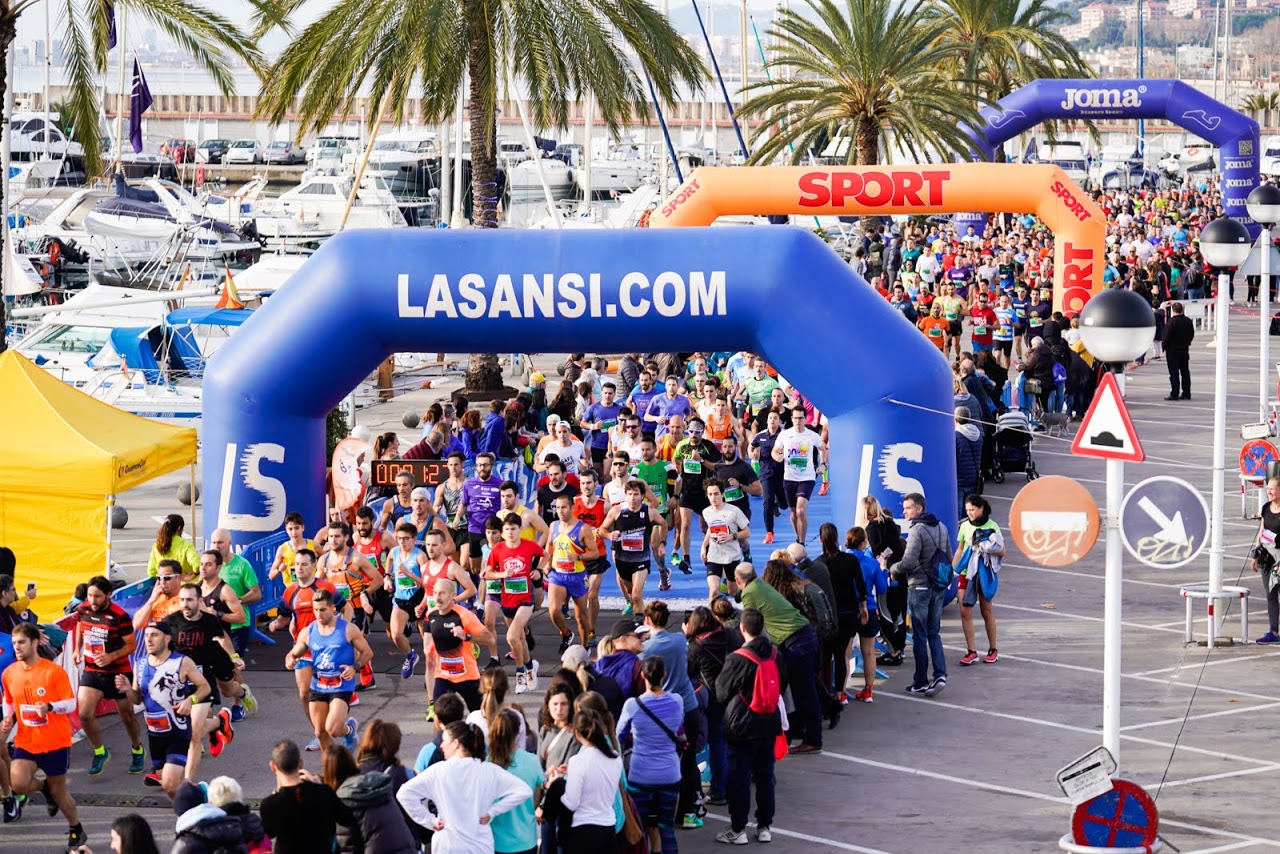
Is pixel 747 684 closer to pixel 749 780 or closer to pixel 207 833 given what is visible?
pixel 749 780

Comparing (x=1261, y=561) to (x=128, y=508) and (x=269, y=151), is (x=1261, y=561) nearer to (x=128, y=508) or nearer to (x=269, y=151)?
(x=128, y=508)

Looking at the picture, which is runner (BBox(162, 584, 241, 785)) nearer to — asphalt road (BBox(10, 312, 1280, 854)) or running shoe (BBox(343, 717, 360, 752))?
asphalt road (BBox(10, 312, 1280, 854))

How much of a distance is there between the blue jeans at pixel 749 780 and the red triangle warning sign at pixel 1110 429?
2.86 meters

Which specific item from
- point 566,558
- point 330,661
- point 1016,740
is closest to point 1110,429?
point 1016,740

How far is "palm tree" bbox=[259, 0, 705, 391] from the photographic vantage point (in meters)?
23.2

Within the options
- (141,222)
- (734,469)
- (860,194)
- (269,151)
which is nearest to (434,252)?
(734,469)

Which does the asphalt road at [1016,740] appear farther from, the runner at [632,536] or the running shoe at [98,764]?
the runner at [632,536]

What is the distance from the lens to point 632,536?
15594 millimetres

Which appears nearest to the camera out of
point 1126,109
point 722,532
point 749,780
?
point 749,780

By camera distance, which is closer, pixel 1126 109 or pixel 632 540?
pixel 632 540

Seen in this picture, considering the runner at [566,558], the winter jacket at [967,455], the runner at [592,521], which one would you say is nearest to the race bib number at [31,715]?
the runner at [566,558]

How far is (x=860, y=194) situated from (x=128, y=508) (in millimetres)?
11757

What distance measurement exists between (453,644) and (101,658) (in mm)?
2551

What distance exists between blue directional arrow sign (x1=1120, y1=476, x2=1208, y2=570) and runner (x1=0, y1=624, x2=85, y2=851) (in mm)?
6382
